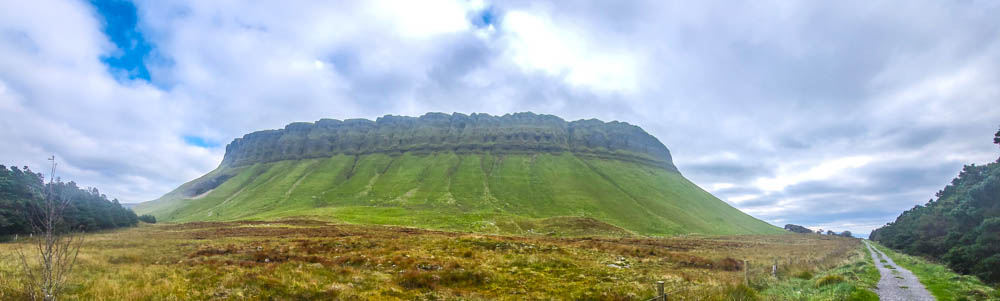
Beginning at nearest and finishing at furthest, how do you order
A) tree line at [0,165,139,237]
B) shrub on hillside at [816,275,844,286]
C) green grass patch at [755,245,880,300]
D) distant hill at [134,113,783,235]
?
1. green grass patch at [755,245,880,300]
2. shrub on hillside at [816,275,844,286]
3. tree line at [0,165,139,237]
4. distant hill at [134,113,783,235]

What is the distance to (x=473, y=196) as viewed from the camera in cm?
12200

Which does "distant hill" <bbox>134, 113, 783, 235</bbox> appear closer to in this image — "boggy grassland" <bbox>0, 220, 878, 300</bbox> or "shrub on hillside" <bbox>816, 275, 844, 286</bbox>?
"boggy grassland" <bbox>0, 220, 878, 300</bbox>

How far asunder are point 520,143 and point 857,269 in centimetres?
15654

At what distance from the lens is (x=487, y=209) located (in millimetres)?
108438

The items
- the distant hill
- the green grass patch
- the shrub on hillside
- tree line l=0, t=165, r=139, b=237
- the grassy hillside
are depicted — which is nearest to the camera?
the green grass patch

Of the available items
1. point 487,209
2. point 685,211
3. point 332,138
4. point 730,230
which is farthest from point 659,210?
point 332,138

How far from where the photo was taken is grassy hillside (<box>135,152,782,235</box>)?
85.2 meters

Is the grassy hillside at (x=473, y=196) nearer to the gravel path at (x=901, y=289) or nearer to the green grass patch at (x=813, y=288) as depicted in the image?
the gravel path at (x=901, y=289)

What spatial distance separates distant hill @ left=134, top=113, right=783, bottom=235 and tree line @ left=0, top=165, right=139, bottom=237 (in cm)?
3110

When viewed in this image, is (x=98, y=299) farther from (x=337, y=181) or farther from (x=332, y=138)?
(x=332, y=138)

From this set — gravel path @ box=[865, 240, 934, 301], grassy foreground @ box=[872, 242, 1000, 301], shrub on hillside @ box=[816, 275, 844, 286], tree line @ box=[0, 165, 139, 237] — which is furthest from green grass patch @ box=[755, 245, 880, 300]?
tree line @ box=[0, 165, 139, 237]

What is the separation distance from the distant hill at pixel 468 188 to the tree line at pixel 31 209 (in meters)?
31.1

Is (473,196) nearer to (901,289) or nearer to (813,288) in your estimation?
(901,289)

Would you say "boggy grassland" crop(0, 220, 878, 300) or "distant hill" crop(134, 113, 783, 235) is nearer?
"boggy grassland" crop(0, 220, 878, 300)
